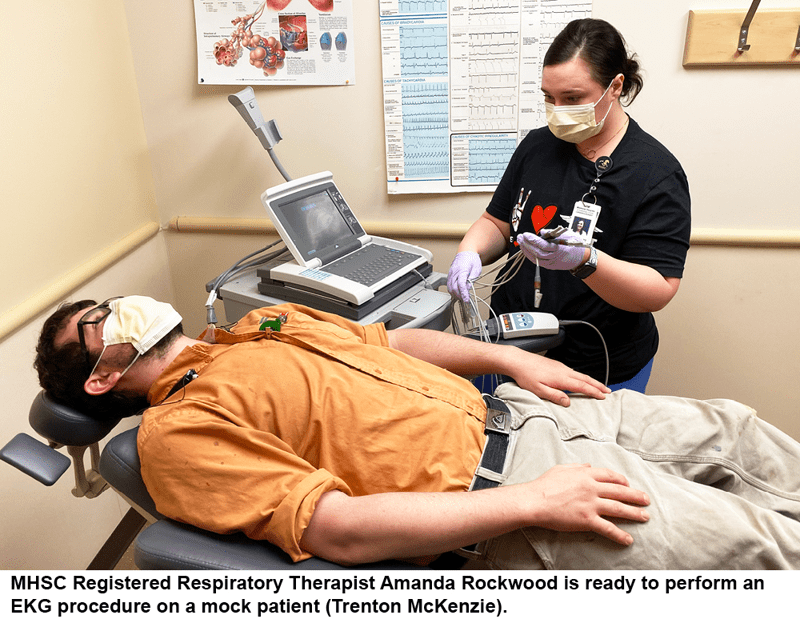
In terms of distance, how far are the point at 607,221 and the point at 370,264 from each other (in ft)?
2.18

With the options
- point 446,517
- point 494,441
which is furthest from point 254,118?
point 446,517

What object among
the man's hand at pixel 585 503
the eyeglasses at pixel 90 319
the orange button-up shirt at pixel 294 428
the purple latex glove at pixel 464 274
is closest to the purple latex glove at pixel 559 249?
the purple latex glove at pixel 464 274

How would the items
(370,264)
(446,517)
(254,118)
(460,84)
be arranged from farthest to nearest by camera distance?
(460,84) → (254,118) → (370,264) → (446,517)

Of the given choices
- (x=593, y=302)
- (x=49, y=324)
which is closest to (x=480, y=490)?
(x=593, y=302)

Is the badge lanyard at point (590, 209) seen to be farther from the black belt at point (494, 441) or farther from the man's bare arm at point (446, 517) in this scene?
the man's bare arm at point (446, 517)

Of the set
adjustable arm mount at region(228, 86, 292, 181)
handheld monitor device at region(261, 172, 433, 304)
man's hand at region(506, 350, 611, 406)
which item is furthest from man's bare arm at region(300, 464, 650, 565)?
adjustable arm mount at region(228, 86, 292, 181)

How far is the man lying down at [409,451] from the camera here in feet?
3.00

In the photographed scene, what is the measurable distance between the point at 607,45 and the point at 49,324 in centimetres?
137

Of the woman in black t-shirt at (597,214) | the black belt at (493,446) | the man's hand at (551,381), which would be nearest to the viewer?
the black belt at (493,446)

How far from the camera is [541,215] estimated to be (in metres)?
1.55

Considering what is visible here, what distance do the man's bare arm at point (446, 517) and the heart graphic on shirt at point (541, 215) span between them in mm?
783

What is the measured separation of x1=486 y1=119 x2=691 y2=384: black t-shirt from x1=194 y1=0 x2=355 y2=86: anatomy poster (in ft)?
2.52

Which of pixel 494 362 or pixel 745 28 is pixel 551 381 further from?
pixel 745 28
